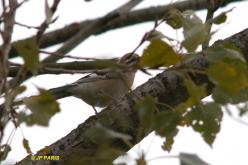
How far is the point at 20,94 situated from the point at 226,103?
31.6 inches

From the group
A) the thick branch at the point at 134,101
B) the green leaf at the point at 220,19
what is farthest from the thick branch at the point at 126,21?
the green leaf at the point at 220,19

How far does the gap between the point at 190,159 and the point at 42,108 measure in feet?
1.86

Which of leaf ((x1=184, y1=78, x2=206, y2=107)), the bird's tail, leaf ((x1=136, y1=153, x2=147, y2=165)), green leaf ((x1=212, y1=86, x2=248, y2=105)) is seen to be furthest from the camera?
the bird's tail

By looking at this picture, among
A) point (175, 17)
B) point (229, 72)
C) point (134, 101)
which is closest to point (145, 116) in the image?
point (229, 72)

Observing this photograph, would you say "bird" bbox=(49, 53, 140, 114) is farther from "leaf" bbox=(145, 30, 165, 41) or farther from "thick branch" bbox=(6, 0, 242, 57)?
"leaf" bbox=(145, 30, 165, 41)

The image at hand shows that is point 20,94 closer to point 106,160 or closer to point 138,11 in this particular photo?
point 106,160

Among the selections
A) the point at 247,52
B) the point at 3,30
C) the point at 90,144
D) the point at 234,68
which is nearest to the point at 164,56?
the point at 234,68

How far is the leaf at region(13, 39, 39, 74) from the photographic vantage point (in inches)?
73.0

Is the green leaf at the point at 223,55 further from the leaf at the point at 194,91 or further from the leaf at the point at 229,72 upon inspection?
the leaf at the point at 194,91

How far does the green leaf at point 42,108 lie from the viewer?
185cm

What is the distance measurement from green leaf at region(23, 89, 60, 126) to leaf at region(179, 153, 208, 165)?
0.48 metres

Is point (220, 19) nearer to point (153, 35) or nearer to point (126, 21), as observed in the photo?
point (153, 35)

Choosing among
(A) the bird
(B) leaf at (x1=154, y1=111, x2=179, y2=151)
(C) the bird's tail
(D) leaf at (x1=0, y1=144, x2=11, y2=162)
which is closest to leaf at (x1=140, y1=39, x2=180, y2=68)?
(B) leaf at (x1=154, y1=111, x2=179, y2=151)

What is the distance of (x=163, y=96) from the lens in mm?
3414
